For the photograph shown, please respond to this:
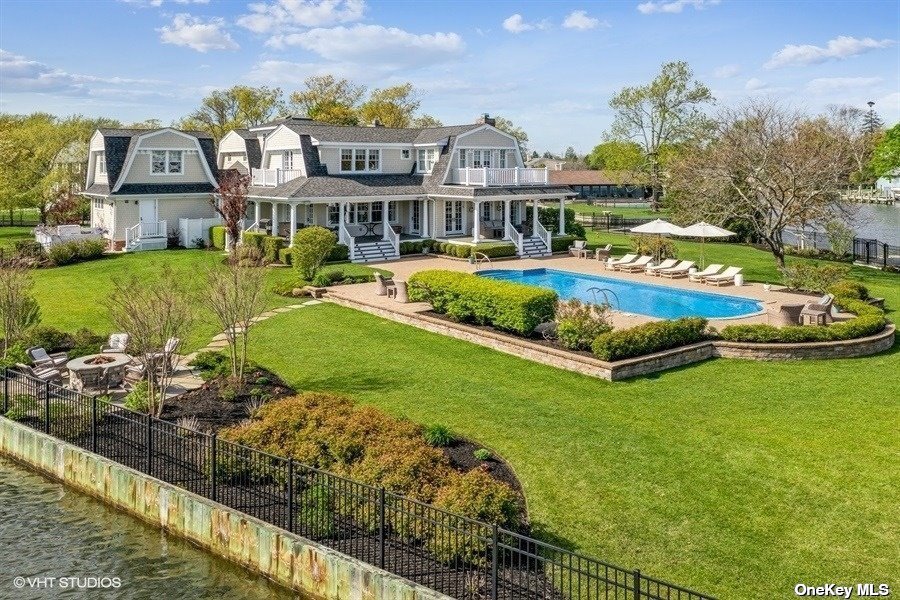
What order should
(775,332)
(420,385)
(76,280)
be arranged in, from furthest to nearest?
(76,280)
(775,332)
(420,385)

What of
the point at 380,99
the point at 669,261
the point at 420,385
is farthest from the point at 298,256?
the point at 380,99

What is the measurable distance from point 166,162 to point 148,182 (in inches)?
58.1

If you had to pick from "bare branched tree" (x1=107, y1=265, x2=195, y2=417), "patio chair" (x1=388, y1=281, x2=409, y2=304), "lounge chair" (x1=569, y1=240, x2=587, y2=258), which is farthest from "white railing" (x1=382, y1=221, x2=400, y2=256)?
"bare branched tree" (x1=107, y1=265, x2=195, y2=417)

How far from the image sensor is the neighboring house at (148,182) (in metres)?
39.9

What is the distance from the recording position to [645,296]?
29422 millimetres

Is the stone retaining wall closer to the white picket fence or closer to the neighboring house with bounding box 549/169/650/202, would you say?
the white picket fence

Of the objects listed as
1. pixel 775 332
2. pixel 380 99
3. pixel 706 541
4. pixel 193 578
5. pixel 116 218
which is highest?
pixel 380 99

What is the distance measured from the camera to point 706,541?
10508 mm

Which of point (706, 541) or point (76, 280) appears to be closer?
point (706, 541)

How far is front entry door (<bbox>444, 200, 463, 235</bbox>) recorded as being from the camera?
43.2 m

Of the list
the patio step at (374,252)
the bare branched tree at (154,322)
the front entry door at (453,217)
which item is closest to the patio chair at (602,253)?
the front entry door at (453,217)

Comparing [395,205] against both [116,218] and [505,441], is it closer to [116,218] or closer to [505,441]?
[116,218]

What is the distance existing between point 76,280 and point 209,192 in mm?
11823

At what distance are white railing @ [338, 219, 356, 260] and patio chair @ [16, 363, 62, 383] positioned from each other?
20.0 m
